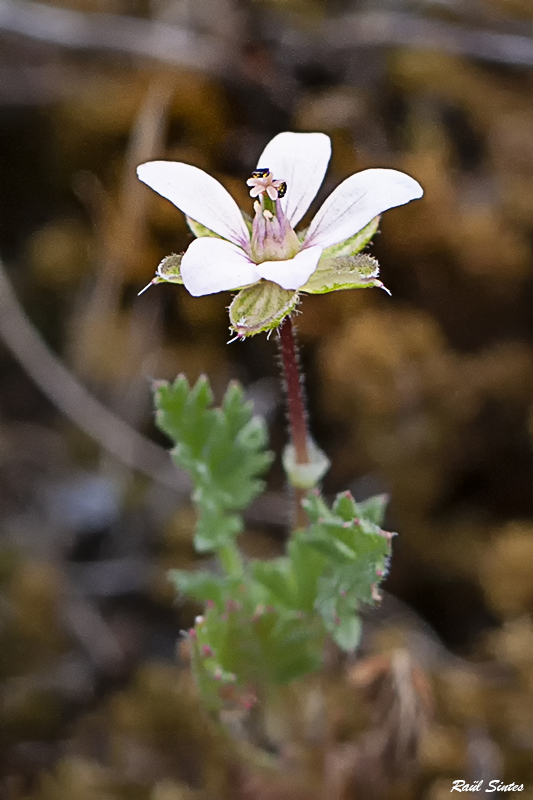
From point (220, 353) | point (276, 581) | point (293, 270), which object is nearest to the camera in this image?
point (293, 270)

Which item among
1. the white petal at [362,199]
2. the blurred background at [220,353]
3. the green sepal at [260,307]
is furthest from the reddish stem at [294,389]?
the blurred background at [220,353]

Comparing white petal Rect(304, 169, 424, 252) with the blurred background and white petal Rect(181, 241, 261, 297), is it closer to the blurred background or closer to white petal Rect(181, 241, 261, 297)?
white petal Rect(181, 241, 261, 297)

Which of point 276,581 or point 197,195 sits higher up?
point 197,195

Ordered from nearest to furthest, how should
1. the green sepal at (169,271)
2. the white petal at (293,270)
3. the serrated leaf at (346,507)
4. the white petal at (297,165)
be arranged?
the white petal at (293,270) → the green sepal at (169,271) → the serrated leaf at (346,507) → the white petal at (297,165)

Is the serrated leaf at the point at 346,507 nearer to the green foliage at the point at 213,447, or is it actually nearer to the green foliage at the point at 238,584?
the green foliage at the point at 238,584

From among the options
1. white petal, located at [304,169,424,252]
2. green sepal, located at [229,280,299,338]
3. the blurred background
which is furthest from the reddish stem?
the blurred background

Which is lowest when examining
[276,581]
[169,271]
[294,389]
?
[276,581]

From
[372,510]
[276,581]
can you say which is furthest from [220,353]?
[372,510]

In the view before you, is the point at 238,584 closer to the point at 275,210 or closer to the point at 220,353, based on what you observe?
the point at 275,210
